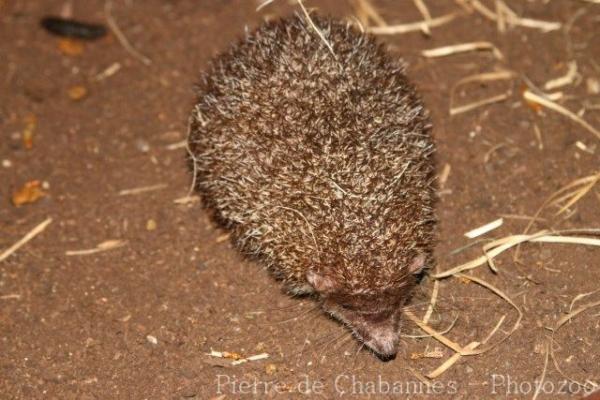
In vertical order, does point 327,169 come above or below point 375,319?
above

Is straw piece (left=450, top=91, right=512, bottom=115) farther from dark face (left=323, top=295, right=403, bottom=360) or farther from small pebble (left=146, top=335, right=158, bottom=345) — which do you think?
small pebble (left=146, top=335, right=158, bottom=345)

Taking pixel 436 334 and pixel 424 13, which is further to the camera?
pixel 424 13

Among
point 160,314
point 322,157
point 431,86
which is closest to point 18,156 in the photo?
point 160,314

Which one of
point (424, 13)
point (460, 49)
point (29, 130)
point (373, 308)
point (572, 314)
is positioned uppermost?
point (424, 13)

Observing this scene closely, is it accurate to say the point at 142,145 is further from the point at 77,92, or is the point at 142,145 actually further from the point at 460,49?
the point at 460,49

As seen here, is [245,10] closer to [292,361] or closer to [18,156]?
[18,156]

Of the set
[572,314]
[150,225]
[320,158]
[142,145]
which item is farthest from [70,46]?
[572,314]

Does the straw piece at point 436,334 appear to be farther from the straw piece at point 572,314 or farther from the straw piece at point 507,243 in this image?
the straw piece at point 572,314
